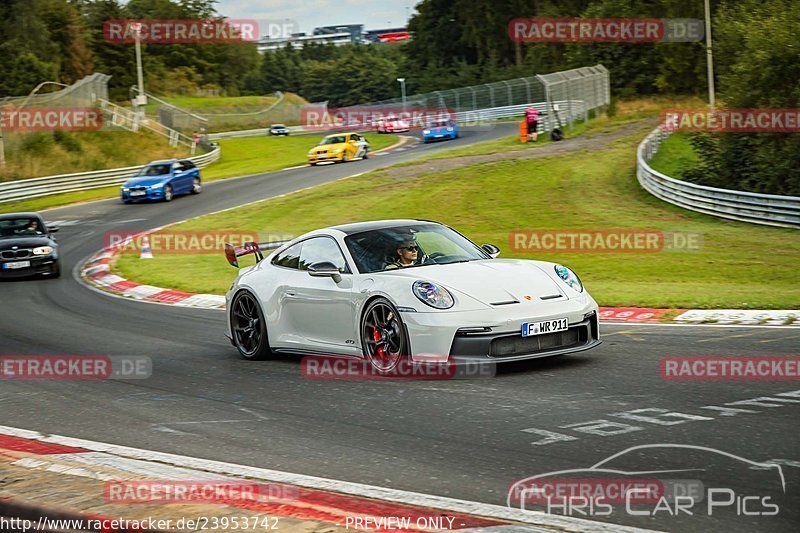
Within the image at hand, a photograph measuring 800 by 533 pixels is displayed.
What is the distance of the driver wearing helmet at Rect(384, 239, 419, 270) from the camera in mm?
9898

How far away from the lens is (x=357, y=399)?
8406mm

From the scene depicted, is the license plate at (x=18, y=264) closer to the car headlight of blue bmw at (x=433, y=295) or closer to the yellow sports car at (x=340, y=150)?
the car headlight of blue bmw at (x=433, y=295)

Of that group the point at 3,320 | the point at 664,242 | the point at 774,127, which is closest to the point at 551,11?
the point at 774,127

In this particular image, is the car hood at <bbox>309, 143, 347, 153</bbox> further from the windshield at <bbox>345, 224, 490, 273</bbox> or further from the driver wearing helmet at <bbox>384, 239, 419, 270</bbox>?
the driver wearing helmet at <bbox>384, 239, 419, 270</bbox>

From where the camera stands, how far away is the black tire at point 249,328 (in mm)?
10922

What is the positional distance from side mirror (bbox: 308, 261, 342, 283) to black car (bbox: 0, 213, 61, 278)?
48.0 ft

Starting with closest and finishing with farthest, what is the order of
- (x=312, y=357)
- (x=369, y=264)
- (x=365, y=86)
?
(x=369, y=264) < (x=312, y=357) < (x=365, y=86)

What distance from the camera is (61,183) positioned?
45.3m

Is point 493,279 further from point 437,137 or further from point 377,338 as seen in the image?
point 437,137

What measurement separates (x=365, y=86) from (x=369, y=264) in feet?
431

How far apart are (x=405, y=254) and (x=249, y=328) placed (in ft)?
6.90

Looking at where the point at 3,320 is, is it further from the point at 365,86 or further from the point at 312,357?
the point at 365,86

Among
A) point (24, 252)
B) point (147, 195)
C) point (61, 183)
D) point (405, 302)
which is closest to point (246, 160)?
point (61, 183)

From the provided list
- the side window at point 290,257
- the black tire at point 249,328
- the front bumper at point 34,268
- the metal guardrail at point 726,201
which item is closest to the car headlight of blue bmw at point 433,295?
the side window at point 290,257
